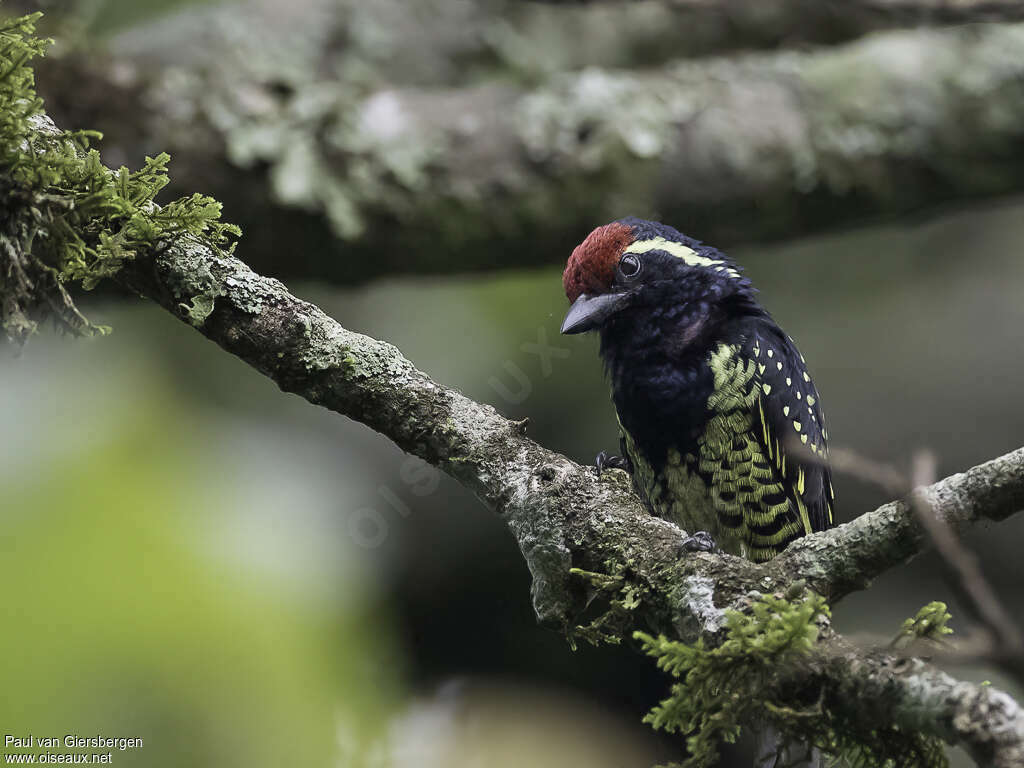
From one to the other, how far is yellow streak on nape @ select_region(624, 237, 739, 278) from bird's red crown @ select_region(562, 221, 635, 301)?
0.04 metres

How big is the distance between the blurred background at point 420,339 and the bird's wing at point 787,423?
0.99 m

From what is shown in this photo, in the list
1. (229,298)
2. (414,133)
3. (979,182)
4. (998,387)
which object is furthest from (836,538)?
(998,387)

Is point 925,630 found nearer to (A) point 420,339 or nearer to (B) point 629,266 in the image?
(B) point 629,266

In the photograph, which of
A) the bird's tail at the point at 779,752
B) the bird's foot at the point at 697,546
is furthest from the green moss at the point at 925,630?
the bird's foot at the point at 697,546

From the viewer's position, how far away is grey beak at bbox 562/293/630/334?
344 centimetres

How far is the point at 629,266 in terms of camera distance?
355 cm

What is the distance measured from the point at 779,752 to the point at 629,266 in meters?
1.99

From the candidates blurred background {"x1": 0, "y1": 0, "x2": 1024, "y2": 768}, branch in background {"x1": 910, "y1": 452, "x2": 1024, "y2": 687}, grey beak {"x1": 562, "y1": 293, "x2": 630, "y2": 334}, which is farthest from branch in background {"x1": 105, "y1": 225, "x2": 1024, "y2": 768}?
blurred background {"x1": 0, "y1": 0, "x2": 1024, "y2": 768}

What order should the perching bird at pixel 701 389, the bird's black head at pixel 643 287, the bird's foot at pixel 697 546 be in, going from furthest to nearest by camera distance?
1. the bird's black head at pixel 643 287
2. the perching bird at pixel 701 389
3. the bird's foot at pixel 697 546

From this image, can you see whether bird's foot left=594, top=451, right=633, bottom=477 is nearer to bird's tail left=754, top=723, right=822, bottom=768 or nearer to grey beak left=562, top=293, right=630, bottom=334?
grey beak left=562, top=293, right=630, bottom=334

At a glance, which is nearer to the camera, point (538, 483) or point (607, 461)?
point (538, 483)

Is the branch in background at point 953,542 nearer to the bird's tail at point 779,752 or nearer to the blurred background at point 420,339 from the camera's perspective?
the bird's tail at point 779,752

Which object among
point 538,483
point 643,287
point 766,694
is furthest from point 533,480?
point 643,287

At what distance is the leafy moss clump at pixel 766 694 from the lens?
1800 mm
